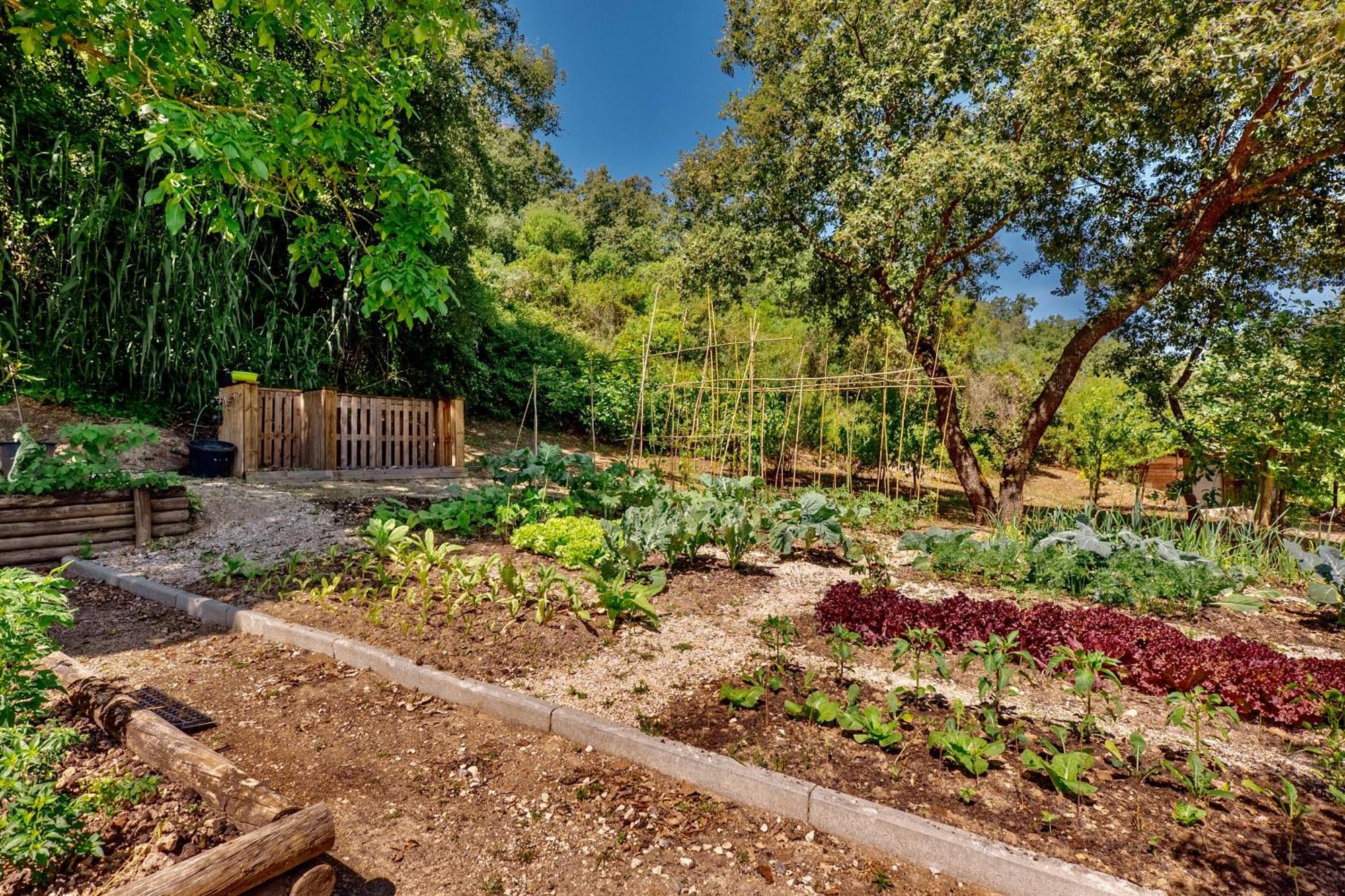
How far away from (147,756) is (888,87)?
9744 millimetres

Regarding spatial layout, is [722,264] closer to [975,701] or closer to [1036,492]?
[975,701]

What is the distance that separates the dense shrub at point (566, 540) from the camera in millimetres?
4406

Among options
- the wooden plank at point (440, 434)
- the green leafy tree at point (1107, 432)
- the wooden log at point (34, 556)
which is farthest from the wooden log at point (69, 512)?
the green leafy tree at point (1107, 432)

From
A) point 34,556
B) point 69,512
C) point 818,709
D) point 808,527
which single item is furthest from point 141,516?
point 818,709

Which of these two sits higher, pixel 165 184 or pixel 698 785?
pixel 165 184

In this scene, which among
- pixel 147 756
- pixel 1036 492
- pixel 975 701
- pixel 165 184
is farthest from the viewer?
pixel 1036 492

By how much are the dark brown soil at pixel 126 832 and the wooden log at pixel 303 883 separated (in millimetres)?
237

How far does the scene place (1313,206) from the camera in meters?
7.76

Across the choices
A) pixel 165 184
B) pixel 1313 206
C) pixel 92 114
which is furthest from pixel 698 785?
pixel 92 114

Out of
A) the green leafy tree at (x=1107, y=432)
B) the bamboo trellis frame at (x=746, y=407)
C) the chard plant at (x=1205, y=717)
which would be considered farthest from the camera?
the green leafy tree at (x=1107, y=432)

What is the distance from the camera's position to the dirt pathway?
178cm

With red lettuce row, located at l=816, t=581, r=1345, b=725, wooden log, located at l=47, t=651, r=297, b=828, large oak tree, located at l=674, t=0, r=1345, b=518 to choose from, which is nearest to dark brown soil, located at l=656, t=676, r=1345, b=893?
red lettuce row, located at l=816, t=581, r=1345, b=725

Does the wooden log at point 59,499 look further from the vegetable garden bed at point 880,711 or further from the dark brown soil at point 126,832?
the dark brown soil at point 126,832

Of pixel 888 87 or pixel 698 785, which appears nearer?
pixel 698 785
